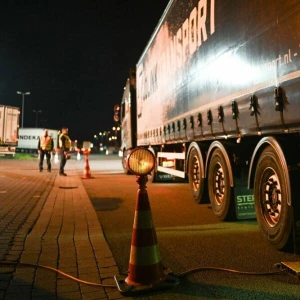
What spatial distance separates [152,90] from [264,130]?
7.34 metres

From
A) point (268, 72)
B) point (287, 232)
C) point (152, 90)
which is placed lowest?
point (287, 232)

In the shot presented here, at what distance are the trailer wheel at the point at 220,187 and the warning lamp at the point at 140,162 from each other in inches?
102

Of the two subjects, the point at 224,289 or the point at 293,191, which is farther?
the point at 293,191

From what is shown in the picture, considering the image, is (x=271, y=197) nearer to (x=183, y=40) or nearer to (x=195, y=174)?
(x=195, y=174)

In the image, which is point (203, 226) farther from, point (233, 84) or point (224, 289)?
point (224, 289)

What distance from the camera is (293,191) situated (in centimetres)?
455

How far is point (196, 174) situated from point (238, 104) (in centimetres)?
305

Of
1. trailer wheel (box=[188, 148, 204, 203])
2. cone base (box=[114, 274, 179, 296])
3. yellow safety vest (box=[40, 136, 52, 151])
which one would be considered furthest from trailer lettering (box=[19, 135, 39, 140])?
cone base (box=[114, 274, 179, 296])

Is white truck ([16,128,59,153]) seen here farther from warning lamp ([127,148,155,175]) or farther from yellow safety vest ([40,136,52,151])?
warning lamp ([127,148,155,175])

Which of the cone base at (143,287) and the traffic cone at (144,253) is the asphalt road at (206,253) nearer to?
the cone base at (143,287)

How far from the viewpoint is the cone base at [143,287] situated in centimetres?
367

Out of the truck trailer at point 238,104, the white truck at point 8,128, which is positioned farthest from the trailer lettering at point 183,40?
the white truck at point 8,128

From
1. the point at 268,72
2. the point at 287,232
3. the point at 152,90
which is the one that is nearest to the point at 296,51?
the point at 268,72

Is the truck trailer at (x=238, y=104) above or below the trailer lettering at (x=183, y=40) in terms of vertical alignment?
below
